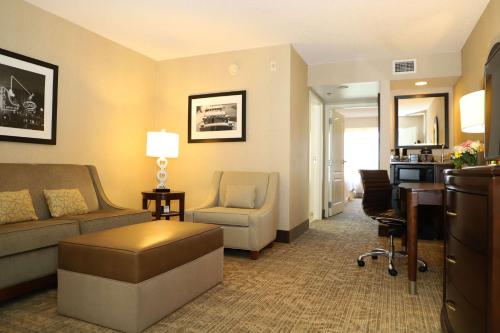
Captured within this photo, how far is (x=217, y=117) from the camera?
4668mm

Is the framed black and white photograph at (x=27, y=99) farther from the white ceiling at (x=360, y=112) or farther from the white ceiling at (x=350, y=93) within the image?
the white ceiling at (x=360, y=112)

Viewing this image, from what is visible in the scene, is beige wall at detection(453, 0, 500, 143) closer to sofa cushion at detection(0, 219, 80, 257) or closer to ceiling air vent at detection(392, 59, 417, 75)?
ceiling air vent at detection(392, 59, 417, 75)

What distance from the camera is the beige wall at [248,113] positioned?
4324 millimetres

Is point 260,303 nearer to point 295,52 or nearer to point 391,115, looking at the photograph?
point 295,52

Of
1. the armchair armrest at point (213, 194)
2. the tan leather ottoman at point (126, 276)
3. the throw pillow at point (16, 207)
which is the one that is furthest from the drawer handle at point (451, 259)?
the throw pillow at point (16, 207)

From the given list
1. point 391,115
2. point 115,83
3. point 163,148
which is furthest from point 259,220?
point 391,115

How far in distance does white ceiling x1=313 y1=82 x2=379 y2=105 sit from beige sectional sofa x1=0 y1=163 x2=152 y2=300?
345cm

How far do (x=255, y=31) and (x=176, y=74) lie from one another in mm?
1574

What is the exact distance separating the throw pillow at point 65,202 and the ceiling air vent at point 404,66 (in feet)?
14.2

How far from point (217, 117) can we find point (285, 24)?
5.10 ft

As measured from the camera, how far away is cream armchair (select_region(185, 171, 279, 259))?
351cm

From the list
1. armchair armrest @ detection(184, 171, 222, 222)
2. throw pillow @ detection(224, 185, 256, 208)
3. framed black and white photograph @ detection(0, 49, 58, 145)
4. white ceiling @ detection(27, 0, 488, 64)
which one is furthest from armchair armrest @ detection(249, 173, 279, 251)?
framed black and white photograph @ detection(0, 49, 58, 145)

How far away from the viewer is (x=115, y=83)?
4.31 metres

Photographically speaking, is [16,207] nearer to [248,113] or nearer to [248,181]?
[248,181]
